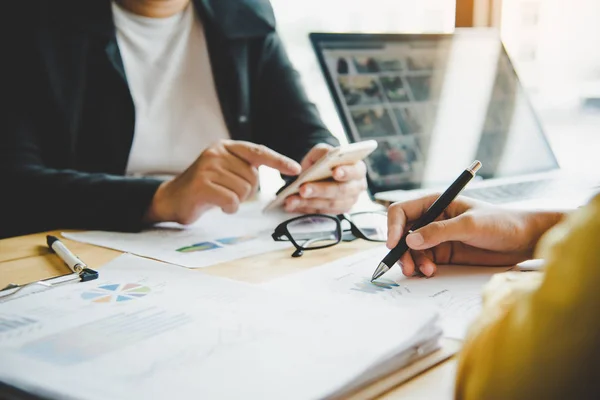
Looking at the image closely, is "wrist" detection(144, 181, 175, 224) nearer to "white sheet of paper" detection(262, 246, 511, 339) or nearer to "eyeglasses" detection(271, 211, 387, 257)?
"eyeglasses" detection(271, 211, 387, 257)

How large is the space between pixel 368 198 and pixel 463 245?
0.42 meters

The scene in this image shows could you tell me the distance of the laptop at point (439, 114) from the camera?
103 cm

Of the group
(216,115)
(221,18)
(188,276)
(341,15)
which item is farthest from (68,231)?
(341,15)

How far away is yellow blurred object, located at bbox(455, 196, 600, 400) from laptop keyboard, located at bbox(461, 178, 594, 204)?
74cm

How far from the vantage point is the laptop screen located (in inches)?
41.0

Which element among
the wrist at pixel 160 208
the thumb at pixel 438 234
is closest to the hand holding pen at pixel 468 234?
the thumb at pixel 438 234

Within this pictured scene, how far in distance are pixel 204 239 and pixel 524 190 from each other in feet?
1.83

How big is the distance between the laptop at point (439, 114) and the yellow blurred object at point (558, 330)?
726 mm

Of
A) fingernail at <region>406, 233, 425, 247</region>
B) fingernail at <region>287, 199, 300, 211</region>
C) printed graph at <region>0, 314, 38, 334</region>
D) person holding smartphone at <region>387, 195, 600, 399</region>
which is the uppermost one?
person holding smartphone at <region>387, 195, 600, 399</region>

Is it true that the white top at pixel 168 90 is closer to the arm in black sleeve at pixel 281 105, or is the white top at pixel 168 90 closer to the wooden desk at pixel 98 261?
the arm in black sleeve at pixel 281 105

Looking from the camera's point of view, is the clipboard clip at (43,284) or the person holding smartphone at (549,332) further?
the clipboard clip at (43,284)

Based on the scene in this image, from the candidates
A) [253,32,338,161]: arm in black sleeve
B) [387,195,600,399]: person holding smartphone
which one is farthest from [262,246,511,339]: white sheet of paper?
[253,32,338,161]: arm in black sleeve

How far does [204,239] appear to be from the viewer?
779mm

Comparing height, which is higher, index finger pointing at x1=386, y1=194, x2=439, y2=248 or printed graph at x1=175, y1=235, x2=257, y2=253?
index finger pointing at x1=386, y1=194, x2=439, y2=248
